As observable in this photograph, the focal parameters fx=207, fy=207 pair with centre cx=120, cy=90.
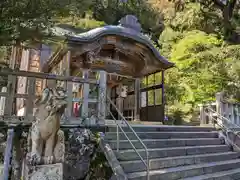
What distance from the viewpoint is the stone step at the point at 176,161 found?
3.89 m

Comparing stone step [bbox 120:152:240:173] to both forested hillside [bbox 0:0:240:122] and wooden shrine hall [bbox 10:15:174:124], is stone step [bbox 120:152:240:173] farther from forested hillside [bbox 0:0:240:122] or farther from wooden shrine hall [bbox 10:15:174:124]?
forested hillside [bbox 0:0:240:122]

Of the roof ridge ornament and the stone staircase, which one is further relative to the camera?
the roof ridge ornament

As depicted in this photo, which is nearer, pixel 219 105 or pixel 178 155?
pixel 178 155

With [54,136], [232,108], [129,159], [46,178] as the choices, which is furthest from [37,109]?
[232,108]

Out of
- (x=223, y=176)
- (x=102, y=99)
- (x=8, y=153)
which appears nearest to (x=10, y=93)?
(x=8, y=153)

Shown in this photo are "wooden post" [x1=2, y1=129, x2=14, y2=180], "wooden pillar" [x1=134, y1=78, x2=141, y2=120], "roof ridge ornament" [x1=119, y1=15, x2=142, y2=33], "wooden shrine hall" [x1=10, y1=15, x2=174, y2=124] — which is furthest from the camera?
"wooden pillar" [x1=134, y1=78, x2=141, y2=120]

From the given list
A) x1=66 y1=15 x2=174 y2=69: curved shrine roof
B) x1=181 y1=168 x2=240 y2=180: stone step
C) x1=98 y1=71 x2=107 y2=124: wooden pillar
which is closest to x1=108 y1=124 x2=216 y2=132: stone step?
x1=98 y1=71 x2=107 y2=124: wooden pillar

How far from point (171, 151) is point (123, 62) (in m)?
4.72

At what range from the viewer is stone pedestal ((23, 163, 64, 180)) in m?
3.04

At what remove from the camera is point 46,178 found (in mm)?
3113

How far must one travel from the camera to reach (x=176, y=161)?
4.46 m

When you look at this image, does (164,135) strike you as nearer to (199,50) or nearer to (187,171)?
(187,171)

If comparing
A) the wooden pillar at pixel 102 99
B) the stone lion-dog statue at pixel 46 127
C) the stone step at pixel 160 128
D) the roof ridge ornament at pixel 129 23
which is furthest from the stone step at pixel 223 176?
the roof ridge ornament at pixel 129 23

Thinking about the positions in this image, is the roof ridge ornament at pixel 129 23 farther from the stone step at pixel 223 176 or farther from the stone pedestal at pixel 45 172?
the stone pedestal at pixel 45 172
